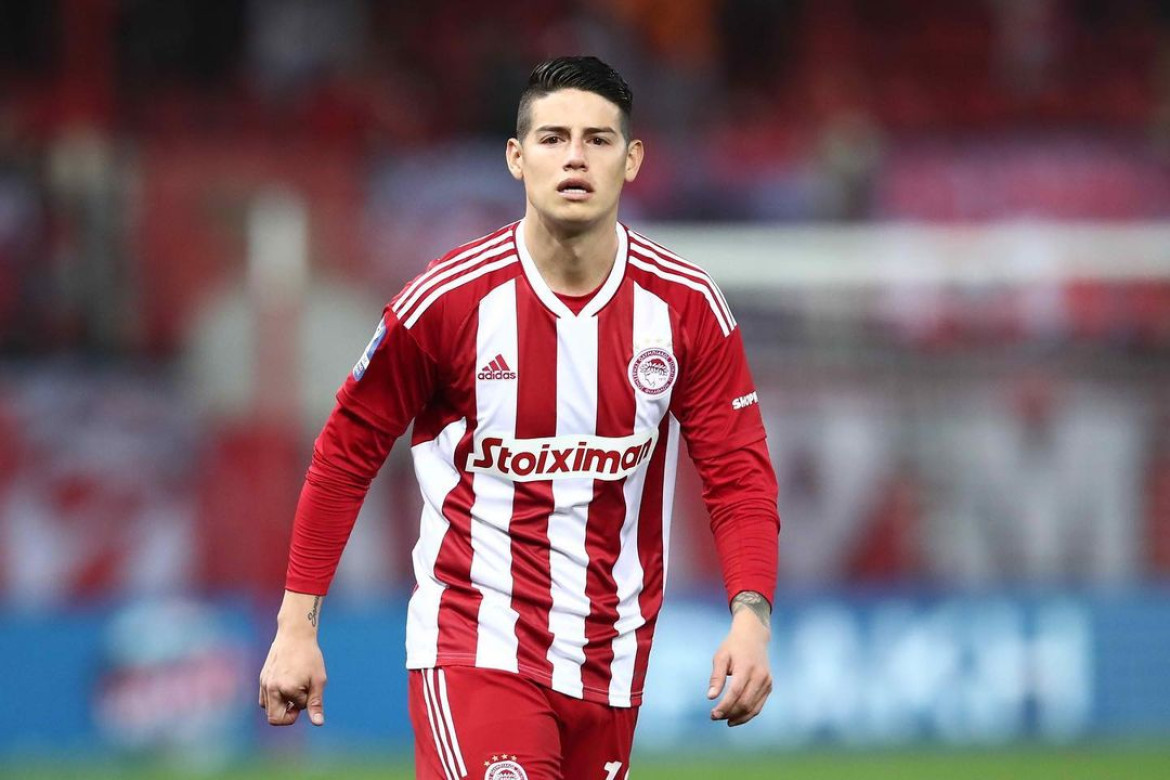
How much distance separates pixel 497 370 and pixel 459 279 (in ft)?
0.69

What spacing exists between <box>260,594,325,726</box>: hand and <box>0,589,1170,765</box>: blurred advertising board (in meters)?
5.25

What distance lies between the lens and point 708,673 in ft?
29.4

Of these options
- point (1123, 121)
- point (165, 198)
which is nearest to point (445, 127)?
point (165, 198)

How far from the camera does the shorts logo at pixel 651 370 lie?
12.6ft

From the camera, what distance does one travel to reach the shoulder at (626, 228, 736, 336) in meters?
3.90

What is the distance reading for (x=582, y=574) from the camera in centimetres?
383

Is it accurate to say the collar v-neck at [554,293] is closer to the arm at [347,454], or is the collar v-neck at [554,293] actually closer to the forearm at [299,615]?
the arm at [347,454]

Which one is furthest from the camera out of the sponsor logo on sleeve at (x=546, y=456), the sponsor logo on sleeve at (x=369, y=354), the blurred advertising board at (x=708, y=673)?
the blurred advertising board at (x=708, y=673)

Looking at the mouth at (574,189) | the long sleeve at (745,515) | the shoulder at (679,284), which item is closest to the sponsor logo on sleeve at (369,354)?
the mouth at (574,189)

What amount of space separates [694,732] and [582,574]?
535cm

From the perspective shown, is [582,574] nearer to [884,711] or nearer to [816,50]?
[884,711]

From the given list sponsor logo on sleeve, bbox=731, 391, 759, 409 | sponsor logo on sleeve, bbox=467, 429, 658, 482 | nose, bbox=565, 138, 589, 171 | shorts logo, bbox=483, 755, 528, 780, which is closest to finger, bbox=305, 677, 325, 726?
shorts logo, bbox=483, 755, 528, 780

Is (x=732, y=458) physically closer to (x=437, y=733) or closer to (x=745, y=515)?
(x=745, y=515)

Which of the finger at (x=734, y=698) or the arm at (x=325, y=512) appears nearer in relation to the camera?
the finger at (x=734, y=698)
